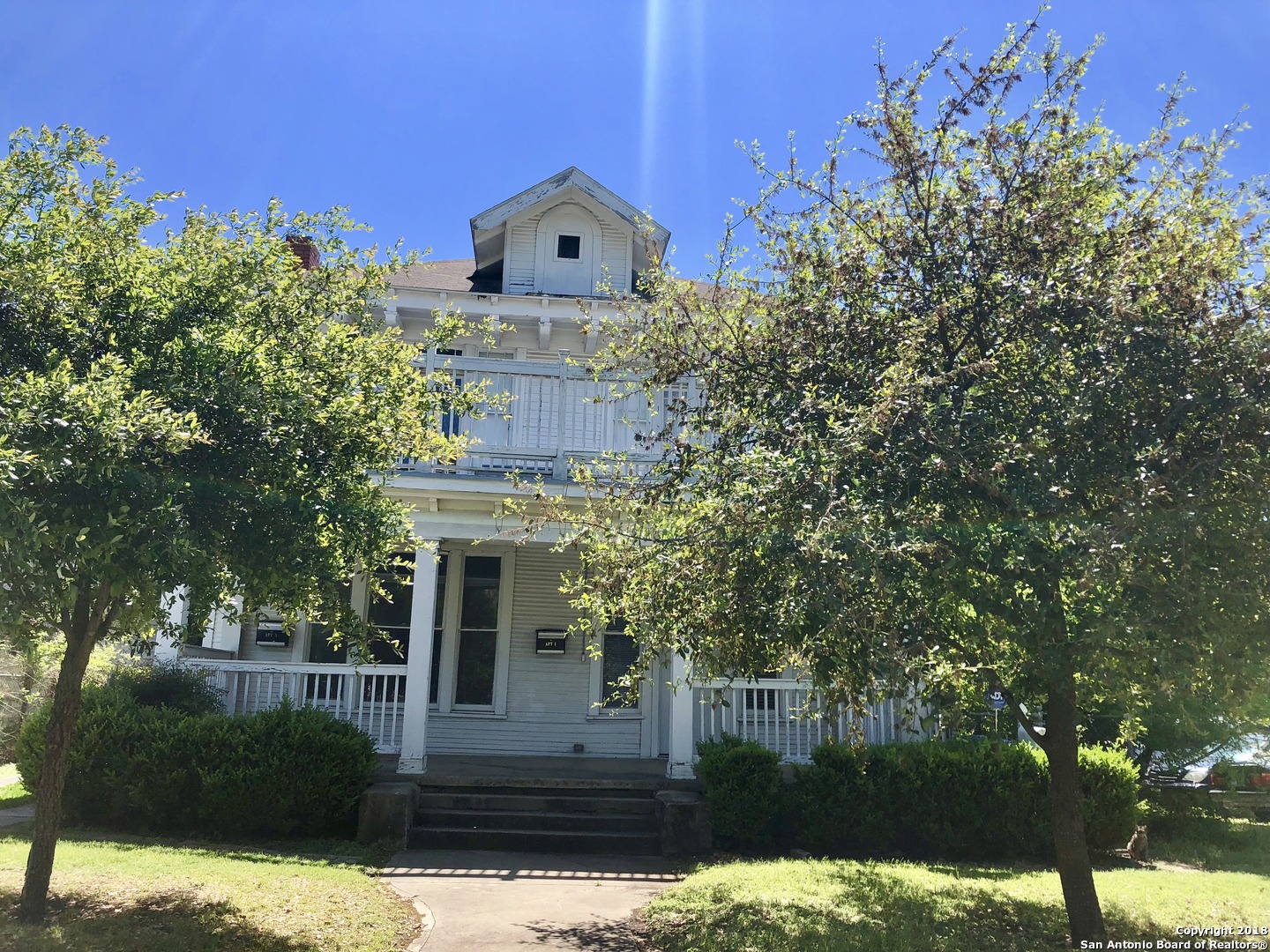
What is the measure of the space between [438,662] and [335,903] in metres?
6.36

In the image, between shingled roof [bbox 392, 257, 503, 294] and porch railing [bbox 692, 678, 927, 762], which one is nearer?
porch railing [bbox 692, 678, 927, 762]

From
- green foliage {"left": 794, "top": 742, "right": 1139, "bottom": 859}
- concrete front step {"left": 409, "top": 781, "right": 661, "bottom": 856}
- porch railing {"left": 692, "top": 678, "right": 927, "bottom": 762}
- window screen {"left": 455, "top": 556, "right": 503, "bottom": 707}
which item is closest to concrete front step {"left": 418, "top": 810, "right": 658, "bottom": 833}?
concrete front step {"left": 409, "top": 781, "right": 661, "bottom": 856}

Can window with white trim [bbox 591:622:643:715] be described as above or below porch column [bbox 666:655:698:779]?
above

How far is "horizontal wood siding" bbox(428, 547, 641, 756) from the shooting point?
1296cm

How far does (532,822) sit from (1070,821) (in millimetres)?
5441

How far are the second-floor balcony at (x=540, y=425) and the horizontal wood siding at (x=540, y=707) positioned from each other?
2250mm

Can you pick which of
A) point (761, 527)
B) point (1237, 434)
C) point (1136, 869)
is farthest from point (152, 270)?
point (1136, 869)

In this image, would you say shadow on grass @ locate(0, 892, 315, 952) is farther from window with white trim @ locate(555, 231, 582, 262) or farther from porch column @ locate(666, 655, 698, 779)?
window with white trim @ locate(555, 231, 582, 262)

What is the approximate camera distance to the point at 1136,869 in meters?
9.30

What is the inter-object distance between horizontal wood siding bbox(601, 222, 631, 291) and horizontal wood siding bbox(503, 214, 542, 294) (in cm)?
119

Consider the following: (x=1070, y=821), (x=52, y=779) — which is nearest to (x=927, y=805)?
(x=1070, y=821)

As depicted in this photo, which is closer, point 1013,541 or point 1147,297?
point 1013,541

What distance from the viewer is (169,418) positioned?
4793 mm

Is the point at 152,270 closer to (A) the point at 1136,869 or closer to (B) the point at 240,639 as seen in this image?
(B) the point at 240,639
